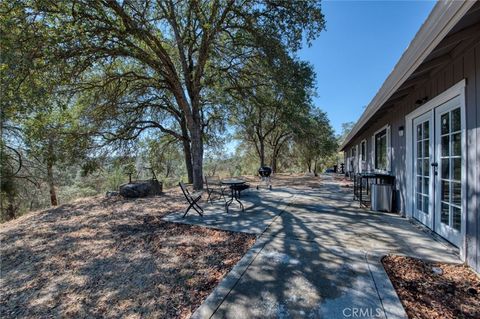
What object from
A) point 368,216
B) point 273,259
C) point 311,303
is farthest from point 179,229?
point 368,216

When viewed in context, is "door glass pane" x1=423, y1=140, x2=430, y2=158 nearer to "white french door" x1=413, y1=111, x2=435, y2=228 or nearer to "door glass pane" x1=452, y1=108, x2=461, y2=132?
"white french door" x1=413, y1=111, x2=435, y2=228

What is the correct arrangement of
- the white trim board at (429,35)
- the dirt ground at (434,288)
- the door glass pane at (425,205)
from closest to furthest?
the white trim board at (429,35), the dirt ground at (434,288), the door glass pane at (425,205)

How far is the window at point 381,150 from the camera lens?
23.0ft

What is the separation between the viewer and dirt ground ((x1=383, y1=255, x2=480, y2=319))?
1986 mm

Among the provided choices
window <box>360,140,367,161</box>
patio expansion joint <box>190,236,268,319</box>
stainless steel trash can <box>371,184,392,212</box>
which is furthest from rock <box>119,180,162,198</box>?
window <box>360,140,367,161</box>

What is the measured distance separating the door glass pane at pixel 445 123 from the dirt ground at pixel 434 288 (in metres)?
1.83

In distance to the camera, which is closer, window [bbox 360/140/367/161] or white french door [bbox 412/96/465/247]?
white french door [bbox 412/96/465/247]

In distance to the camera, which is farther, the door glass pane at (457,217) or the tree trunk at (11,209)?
the tree trunk at (11,209)

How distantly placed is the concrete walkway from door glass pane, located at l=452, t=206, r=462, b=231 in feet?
1.07

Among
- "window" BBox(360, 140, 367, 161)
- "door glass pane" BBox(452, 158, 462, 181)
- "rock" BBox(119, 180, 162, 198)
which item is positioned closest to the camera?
"door glass pane" BBox(452, 158, 462, 181)

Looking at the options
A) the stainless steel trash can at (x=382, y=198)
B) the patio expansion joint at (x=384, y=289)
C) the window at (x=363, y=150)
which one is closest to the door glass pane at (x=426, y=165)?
the stainless steel trash can at (x=382, y=198)

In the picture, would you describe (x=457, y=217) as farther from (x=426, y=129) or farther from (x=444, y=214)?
(x=426, y=129)

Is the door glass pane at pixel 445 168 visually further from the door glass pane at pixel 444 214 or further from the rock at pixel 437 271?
the rock at pixel 437 271

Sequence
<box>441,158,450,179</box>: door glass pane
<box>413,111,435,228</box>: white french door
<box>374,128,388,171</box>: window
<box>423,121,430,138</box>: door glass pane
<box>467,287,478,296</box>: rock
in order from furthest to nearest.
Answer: <box>374,128,388,171</box>: window < <box>423,121,430,138</box>: door glass pane < <box>413,111,435,228</box>: white french door < <box>441,158,450,179</box>: door glass pane < <box>467,287,478,296</box>: rock
